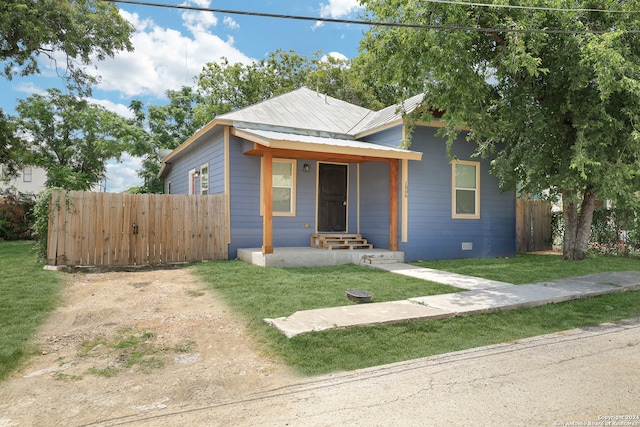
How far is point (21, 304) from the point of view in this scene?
5289 mm

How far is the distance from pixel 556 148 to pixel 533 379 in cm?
751

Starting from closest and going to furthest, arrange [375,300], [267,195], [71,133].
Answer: [375,300], [267,195], [71,133]

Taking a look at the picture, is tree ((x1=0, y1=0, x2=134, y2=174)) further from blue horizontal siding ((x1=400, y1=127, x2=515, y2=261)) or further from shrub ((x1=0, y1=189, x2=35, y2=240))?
blue horizontal siding ((x1=400, y1=127, x2=515, y2=261))

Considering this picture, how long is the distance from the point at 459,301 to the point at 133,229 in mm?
6929

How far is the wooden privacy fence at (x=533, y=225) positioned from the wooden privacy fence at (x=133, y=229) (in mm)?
9170

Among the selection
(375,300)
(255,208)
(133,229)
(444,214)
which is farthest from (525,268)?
(133,229)

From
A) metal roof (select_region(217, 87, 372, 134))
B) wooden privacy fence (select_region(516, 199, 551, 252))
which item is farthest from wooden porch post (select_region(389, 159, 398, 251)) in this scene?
wooden privacy fence (select_region(516, 199, 551, 252))

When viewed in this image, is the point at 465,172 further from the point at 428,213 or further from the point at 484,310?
the point at 484,310

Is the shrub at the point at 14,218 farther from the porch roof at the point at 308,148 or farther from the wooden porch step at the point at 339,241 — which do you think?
the wooden porch step at the point at 339,241

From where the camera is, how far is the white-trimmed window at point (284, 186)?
34.5ft

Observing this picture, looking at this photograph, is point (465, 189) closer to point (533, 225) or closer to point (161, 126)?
point (533, 225)

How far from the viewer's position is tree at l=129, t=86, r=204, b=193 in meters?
23.3

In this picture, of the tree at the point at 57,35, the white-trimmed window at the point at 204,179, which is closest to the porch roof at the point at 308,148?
the white-trimmed window at the point at 204,179

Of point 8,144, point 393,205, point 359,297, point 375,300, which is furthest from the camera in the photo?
point 8,144
